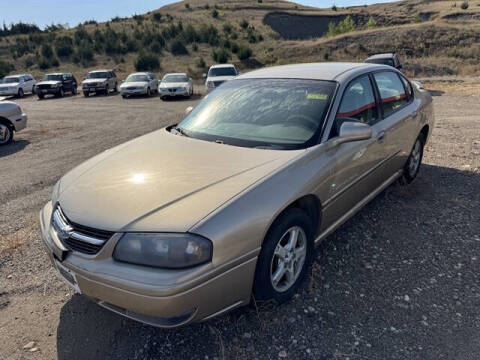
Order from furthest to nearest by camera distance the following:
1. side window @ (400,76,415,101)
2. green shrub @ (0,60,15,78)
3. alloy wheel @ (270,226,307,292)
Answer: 1. green shrub @ (0,60,15,78)
2. side window @ (400,76,415,101)
3. alloy wheel @ (270,226,307,292)

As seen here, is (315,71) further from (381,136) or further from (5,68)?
(5,68)

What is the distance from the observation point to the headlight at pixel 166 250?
207cm

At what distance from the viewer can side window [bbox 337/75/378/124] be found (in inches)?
131

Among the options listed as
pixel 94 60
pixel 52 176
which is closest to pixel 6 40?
pixel 94 60

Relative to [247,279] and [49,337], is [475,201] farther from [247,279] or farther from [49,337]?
[49,337]

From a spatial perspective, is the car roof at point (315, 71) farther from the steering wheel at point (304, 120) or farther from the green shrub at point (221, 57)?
the green shrub at point (221, 57)

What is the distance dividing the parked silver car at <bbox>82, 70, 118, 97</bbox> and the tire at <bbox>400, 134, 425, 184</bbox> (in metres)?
21.2

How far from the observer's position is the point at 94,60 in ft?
130

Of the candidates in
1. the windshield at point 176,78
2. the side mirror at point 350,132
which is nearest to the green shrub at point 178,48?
the windshield at point 176,78

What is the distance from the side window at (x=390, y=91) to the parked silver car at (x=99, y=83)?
21248 mm

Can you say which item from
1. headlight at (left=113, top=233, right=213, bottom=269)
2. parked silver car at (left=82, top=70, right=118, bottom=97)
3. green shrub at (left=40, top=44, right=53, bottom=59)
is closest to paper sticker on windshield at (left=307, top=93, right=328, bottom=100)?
headlight at (left=113, top=233, right=213, bottom=269)

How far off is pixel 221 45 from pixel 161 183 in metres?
42.0

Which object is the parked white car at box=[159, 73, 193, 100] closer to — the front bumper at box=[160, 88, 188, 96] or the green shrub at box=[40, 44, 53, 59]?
the front bumper at box=[160, 88, 188, 96]

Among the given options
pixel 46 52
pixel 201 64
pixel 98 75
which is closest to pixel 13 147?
pixel 98 75
